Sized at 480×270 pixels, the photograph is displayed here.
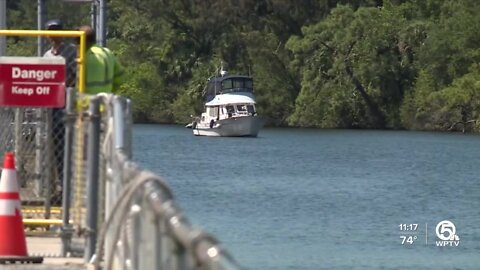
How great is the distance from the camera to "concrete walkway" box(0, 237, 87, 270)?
1093 centimetres

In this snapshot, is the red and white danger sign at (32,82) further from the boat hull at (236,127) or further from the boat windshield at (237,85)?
the boat windshield at (237,85)

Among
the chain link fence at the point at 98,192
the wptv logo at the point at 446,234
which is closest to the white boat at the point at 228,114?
the wptv logo at the point at 446,234

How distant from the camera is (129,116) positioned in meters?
9.84

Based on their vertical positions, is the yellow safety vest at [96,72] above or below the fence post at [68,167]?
above

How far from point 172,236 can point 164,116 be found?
341 ft

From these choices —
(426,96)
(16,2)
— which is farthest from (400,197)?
(16,2)

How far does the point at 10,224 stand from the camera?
11.0 m

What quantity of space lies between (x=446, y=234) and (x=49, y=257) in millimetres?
23468

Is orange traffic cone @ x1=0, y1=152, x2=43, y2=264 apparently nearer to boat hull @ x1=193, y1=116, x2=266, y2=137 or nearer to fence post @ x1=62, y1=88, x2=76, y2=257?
fence post @ x1=62, y1=88, x2=76, y2=257

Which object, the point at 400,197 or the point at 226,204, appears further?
the point at 400,197

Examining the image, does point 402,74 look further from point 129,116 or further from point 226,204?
point 129,116

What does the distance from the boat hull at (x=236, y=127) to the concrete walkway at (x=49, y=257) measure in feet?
236

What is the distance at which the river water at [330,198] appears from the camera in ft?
98.4

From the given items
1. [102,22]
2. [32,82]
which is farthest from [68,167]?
[102,22]
